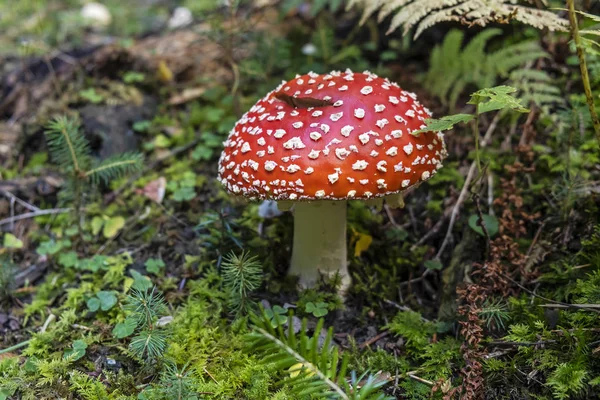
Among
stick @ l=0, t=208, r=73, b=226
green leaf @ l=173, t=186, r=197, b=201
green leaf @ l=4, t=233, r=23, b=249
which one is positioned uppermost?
green leaf @ l=173, t=186, r=197, b=201

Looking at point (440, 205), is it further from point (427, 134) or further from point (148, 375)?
point (148, 375)

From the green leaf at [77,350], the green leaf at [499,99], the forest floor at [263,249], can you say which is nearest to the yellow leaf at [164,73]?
the forest floor at [263,249]

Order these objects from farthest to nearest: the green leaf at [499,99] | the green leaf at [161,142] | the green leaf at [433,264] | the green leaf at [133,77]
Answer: the green leaf at [133,77]
the green leaf at [161,142]
the green leaf at [433,264]
the green leaf at [499,99]

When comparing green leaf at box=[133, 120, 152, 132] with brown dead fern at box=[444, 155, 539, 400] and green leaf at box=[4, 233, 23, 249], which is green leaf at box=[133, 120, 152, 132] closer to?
green leaf at box=[4, 233, 23, 249]

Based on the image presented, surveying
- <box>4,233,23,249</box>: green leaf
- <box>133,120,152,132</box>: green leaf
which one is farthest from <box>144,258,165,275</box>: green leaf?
<box>133,120,152,132</box>: green leaf

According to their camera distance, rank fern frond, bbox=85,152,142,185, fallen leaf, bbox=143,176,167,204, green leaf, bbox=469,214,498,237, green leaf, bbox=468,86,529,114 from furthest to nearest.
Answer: fallen leaf, bbox=143,176,167,204
fern frond, bbox=85,152,142,185
green leaf, bbox=469,214,498,237
green leaf, bbox=468,86,529,114

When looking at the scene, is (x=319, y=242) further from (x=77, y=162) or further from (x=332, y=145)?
(x=77, y=162)

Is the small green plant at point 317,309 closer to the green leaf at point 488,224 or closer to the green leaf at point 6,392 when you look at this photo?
the green leaf at point 488,224

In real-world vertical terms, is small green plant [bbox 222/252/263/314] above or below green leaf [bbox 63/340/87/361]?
above

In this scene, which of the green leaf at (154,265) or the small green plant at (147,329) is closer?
the small green plant at (147,329)
